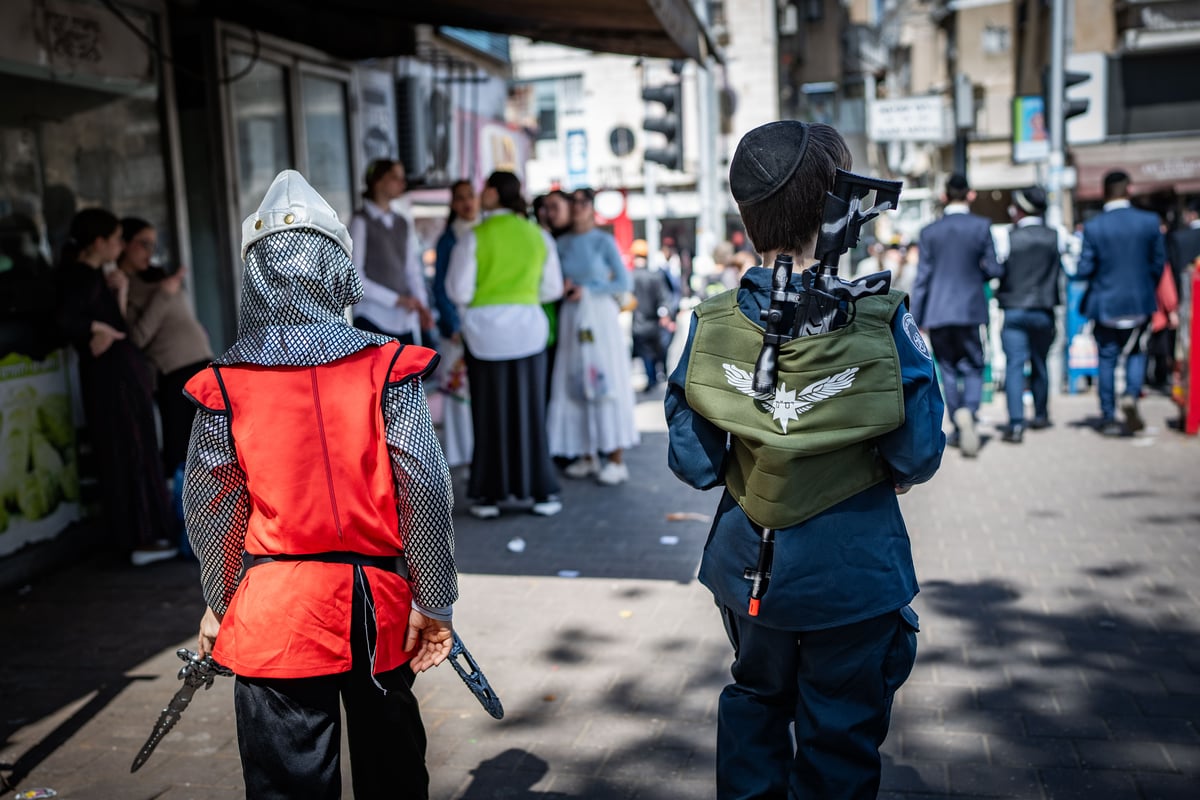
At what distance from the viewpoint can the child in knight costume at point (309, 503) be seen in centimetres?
247

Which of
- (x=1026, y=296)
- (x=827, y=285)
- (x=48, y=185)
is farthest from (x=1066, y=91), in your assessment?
(x=827, y=285)

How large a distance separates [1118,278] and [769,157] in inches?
321

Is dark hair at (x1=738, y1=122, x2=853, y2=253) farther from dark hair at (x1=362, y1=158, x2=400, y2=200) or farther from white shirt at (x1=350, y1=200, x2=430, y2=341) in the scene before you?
dark hair at (x1=362, y1=158, x2=400, y2=200)

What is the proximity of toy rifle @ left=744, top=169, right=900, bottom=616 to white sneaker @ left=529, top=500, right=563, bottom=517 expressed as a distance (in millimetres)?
5148

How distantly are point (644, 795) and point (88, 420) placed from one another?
14.1ft

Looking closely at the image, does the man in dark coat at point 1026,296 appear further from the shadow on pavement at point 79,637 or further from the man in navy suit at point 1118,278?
the shadow on pavement at point 79,637

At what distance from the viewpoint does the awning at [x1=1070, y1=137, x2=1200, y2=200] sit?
83.1 feet

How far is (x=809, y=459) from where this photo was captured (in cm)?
247

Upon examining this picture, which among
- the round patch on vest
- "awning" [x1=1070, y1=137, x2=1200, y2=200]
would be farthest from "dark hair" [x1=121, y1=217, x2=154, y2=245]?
"awning" [x1=1070, y1=137, x2=1200, y2=200]

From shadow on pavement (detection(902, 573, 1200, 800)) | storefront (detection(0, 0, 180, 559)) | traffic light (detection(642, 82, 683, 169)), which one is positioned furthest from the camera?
traffic light (detection(642, 82, 683, 169))

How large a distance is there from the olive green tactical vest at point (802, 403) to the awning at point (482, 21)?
16.0 feet

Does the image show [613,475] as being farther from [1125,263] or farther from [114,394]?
[1125,263]

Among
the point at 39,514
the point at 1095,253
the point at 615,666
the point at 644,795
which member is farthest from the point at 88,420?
the point at 1095,253

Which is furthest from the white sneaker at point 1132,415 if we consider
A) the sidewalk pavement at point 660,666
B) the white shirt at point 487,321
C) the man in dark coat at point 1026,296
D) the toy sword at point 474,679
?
the toy sword at point 474,679
